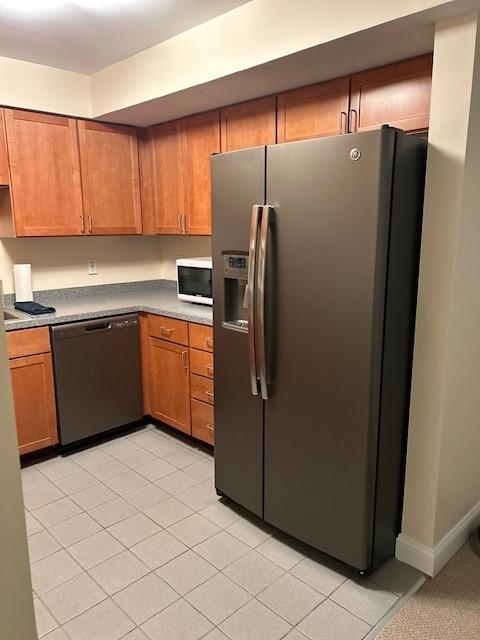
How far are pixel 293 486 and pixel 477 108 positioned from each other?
5.53 ft

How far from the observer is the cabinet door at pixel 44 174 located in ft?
9.70

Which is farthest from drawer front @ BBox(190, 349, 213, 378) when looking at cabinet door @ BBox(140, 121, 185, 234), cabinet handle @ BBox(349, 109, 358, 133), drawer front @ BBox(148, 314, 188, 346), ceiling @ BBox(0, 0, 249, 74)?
ceiling @ BBox(0, 0, 249, 74)

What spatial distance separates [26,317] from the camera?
287 centimetres

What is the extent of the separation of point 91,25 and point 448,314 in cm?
217

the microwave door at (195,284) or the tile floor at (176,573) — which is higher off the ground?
the microwave door at (195,284)

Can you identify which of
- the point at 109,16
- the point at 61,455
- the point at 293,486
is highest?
the point at 109,16

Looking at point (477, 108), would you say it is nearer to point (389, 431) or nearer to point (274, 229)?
point (274, 229)

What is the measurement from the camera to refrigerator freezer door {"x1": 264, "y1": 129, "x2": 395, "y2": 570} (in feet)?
5.66

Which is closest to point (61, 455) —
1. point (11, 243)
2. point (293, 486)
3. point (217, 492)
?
point (217, 492)

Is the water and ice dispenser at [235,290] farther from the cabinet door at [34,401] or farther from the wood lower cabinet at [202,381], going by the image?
the cabinet door at [34,401]

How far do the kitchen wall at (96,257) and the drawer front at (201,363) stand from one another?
3.24ft

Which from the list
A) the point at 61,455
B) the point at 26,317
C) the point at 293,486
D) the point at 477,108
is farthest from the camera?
the point at 61,455

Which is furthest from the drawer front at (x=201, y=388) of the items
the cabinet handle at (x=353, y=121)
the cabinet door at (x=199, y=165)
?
the cabinet handle at (x=353, y=121)

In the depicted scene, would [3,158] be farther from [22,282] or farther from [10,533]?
[10,533]
